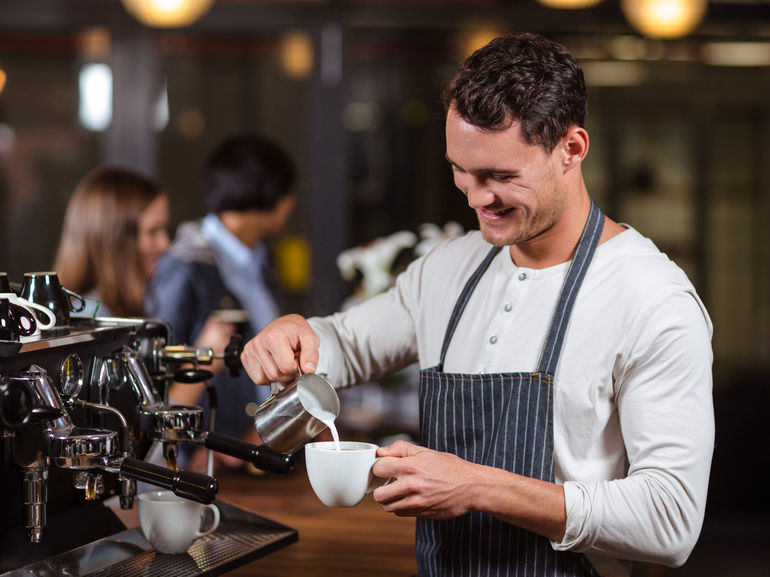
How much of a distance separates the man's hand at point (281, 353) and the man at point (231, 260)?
4.42 ft

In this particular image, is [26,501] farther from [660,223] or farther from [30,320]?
[660,223]

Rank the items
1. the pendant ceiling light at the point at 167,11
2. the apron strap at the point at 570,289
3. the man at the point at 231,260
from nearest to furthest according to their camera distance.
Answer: the apron strap at the point at 570,289
the man at the point at 231,260
the pendant ceiling light at the point at 167,11

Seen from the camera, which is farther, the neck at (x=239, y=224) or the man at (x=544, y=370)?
the neck at (x=239, y=224)

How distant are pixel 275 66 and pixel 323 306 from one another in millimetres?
1094

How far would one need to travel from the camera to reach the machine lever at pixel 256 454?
1.32 m

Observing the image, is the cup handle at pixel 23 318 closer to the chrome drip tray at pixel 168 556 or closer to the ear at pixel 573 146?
the chrome drip tray at pixel 168 556

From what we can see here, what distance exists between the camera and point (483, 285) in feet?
5.21

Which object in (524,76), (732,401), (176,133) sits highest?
(176,133)

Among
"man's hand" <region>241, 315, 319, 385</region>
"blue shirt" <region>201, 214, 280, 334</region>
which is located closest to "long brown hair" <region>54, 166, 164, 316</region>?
"blue shirt" <region>201, 214, 280, 334</region>

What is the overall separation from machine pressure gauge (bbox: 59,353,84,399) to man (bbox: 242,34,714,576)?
10.3 inches

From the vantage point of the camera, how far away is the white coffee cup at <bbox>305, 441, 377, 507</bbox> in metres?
1.21

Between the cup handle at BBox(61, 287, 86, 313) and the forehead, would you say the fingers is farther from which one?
the cup handle at BBox(61, 287, 86, 313)

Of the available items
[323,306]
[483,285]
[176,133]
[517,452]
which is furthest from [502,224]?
[176,133]

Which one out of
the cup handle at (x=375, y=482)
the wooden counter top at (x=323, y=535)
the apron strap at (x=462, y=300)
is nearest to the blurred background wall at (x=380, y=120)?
the wooden counter top at (x=323, y=535)
